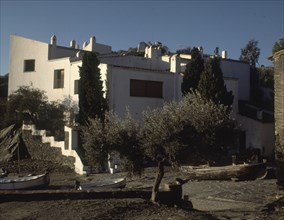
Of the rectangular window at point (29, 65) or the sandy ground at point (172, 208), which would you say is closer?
the sandy ground at point (172, 208)

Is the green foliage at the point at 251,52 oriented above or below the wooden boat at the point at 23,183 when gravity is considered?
above

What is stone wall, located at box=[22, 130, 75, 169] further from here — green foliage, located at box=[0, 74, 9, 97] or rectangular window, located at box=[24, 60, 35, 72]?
green foliage, located at box=[0, 74, 9, 97]

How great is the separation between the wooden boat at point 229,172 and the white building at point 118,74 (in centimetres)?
862

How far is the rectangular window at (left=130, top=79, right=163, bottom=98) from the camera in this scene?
114 feet

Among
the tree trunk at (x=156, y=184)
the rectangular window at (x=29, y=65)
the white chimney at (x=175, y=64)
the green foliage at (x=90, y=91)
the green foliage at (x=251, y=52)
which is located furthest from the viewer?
the green foliage at (x=251, y=52)

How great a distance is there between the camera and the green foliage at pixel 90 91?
1287 inches

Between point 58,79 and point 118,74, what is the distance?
8224 millimetres

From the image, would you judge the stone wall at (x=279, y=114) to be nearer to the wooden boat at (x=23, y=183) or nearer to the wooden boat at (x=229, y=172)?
the wooden boat at (x=229, y=172)

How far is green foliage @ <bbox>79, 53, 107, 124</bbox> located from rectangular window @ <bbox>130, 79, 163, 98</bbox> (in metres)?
2.89

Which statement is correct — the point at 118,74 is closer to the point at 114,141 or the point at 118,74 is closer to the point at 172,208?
the point at 114,141

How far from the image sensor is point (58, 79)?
39562 mm

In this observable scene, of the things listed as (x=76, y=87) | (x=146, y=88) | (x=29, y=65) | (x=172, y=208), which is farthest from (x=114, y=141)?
(x=29, y=65)

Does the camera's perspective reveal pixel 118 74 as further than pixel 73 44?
No

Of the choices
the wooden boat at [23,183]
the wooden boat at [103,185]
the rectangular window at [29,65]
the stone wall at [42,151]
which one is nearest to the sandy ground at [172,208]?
the wooden boat at [103,185]
